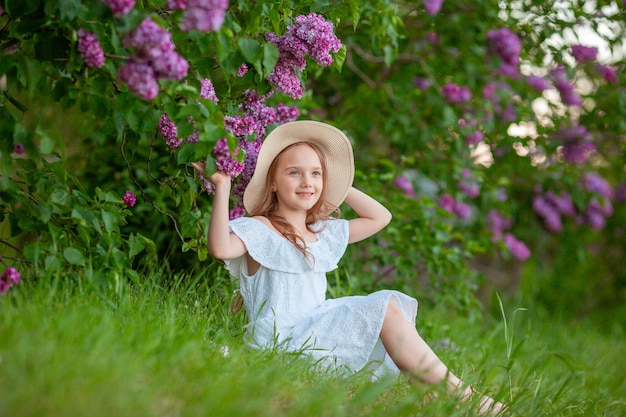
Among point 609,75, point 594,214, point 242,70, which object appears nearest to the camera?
point 242,70

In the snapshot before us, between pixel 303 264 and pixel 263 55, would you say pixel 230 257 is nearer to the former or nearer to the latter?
pixel 303 264

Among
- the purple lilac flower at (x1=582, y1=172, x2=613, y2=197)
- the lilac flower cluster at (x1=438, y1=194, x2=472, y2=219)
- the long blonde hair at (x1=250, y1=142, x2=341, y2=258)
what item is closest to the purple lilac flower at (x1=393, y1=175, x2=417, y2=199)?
the lilac flower cluster at (x1=438, y1=194, x2=472, y2=219)

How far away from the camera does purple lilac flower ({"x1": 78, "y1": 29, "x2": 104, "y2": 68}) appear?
2.07 metres

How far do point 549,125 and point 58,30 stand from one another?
148 inches

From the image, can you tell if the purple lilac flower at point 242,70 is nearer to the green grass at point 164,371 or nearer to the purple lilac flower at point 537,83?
the green grass at point 164,371

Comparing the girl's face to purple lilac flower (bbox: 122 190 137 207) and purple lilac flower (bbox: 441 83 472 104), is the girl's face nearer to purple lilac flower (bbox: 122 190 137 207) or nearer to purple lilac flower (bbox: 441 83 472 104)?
purple lilac flower (bbox: 122 190 137 207)

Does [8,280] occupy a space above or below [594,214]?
above

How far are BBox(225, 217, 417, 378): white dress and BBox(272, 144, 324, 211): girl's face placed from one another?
0.15 m

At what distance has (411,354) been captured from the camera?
256 centimetres

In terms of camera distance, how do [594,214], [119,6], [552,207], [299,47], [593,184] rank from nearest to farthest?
[119,6] < [299,47] < [593,184] < [552,207] < [594,214]

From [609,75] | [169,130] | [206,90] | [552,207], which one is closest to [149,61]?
[206,90]

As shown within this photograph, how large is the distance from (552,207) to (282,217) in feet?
12.2

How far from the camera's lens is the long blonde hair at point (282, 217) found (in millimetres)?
2734

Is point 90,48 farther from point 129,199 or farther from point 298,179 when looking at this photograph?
point 298,179
